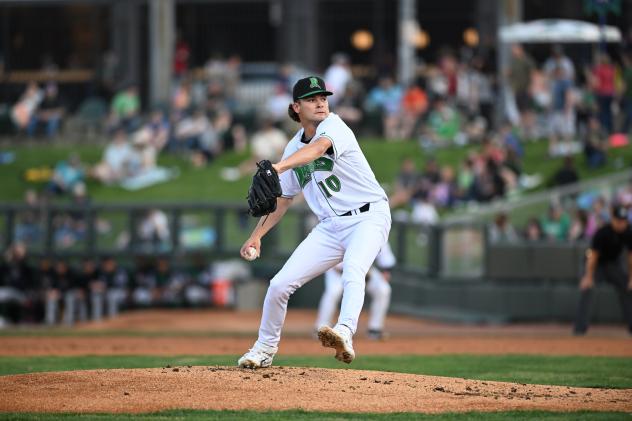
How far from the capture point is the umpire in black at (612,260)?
16.2 meters

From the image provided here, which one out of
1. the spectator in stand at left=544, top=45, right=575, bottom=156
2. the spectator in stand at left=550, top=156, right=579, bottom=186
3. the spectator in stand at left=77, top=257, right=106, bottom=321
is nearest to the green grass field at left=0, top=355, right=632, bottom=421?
the spectator in stand at left=550, top=156, right=579, bottom=186

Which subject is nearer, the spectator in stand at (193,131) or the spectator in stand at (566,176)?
the spectator in stand at (566,176)

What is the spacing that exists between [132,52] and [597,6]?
52.2 feet

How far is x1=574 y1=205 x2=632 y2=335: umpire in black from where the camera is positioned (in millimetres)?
16203

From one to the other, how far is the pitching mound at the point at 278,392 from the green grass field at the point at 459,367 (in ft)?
0.59

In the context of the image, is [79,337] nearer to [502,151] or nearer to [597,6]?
[502,151]

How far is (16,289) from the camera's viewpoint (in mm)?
22969

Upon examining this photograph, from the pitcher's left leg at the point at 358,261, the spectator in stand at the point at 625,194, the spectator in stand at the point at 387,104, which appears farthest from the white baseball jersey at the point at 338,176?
the spectator in stand at the point at 387,104

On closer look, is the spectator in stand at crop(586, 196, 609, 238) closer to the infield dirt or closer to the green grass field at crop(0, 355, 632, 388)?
the green grass field at crop(0, 355, 632, 388)

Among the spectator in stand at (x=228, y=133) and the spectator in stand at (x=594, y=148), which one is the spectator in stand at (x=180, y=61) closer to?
the spectator in stand at (x=228, y=133)

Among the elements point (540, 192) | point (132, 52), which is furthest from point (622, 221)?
point (132, 52)

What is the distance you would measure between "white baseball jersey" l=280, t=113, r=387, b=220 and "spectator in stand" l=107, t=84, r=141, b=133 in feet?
69.5

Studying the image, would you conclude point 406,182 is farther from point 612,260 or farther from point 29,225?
point 612,260

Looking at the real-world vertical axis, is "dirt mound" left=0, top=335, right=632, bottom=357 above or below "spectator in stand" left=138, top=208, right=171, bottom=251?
below
